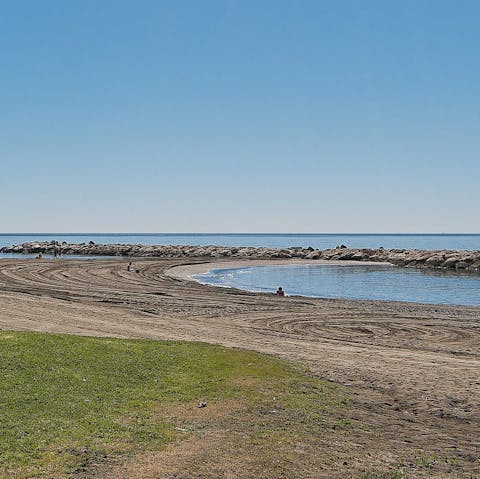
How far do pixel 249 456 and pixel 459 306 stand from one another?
1428 inches

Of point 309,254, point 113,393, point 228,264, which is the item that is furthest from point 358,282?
point 113,393

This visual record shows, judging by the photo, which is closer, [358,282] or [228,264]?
[358,282]

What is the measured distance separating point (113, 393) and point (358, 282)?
54616 mm

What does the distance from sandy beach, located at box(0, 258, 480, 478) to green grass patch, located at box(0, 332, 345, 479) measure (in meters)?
1.88

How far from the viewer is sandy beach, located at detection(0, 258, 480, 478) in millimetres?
14262

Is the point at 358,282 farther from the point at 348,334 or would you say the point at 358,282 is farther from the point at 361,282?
the point at 348,334

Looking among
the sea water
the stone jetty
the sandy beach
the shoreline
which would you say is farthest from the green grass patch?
the stone jetty

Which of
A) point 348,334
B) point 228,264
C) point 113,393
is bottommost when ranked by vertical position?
point 348,334

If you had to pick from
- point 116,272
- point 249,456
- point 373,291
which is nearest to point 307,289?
point 373,291

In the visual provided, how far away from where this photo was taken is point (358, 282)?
67188mm

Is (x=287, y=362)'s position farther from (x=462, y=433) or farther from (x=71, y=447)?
(x=71, y=447)

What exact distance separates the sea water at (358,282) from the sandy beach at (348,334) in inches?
285

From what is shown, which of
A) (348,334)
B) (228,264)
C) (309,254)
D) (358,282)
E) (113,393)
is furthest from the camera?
(309,254)

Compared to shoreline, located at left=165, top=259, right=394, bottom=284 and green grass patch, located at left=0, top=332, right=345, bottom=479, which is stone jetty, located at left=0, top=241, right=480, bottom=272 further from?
green grass patch, located at left=0, top=332, right=345, bottom=479
